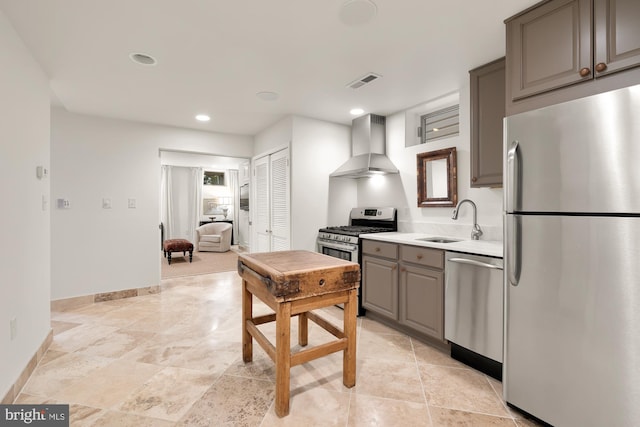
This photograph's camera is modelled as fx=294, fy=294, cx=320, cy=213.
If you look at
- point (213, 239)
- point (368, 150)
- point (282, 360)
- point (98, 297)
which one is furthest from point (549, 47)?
point (213, 239)

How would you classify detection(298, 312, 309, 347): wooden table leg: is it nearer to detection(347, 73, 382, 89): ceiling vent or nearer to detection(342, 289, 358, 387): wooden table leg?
detection(342, 289, 358, 387): wooden table leg

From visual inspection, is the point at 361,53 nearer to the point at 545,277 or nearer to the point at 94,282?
the point at 545,277

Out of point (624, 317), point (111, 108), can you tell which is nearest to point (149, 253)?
point (111, 108)

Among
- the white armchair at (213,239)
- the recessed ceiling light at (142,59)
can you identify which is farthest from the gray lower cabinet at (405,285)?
the white armchair at (213,239)

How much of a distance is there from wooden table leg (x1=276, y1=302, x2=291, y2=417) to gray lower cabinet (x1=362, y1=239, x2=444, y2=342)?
4.52 ft

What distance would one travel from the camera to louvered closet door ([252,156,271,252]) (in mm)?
4500

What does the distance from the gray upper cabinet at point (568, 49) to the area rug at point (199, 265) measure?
5.28 metres

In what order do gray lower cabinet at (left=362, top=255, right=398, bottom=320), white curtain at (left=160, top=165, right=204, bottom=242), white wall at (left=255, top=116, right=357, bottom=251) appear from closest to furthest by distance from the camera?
gray lower cabinet at (left=362, top=255, right=398, bottom=320)
white wall at (left=255, top=116, right=357, bottom=251)
white curtain at (left=160, top=165, right=204, bottom=242)

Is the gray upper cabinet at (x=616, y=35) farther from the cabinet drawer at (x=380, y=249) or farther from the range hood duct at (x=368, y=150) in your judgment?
the range hood duct at (x=368, y=150)

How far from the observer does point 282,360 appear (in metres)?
1.72

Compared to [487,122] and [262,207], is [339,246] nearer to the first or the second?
[262,207]

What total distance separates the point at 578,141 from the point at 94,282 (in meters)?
5.02

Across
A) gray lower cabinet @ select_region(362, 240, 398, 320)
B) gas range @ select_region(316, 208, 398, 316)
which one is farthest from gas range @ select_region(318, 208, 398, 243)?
gray lower cabinet @ select_region(362, 240, 398, 320)

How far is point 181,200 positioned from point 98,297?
4.98m
